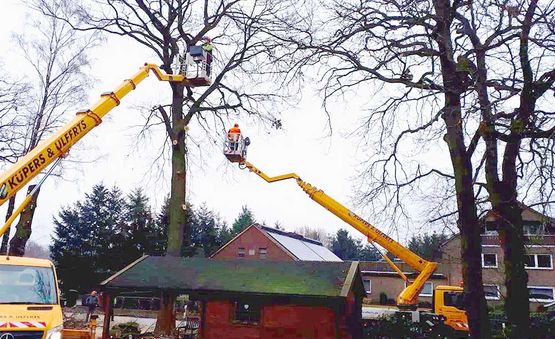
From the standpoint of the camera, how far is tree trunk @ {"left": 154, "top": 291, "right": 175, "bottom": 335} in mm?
16891

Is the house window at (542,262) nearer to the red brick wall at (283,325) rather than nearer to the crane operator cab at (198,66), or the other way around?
the red brick wall at (283,325)

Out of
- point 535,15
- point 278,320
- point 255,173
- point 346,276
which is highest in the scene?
point 535,15

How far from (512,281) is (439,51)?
6.94 meters

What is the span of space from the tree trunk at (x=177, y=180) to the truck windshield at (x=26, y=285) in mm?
7940

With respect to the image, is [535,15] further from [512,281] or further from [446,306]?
[446,306]

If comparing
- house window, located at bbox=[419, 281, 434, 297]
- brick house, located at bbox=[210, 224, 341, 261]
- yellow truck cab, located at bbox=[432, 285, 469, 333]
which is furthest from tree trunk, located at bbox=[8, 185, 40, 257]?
house window, located at bbox=[419, 281, 434, 297]

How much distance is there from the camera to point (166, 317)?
17141 mm

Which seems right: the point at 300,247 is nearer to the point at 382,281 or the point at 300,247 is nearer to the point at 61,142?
the point at 382,281

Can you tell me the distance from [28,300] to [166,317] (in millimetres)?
8085

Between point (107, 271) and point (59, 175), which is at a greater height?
point (59, 175)

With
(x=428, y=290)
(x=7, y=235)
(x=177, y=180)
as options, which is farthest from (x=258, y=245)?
(x=177, y=180)

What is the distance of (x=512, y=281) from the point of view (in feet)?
44.5

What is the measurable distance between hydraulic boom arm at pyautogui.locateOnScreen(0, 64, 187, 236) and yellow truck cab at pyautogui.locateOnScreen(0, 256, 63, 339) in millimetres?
1235

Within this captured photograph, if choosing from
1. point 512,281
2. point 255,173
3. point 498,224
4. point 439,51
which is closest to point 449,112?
point 439,51
